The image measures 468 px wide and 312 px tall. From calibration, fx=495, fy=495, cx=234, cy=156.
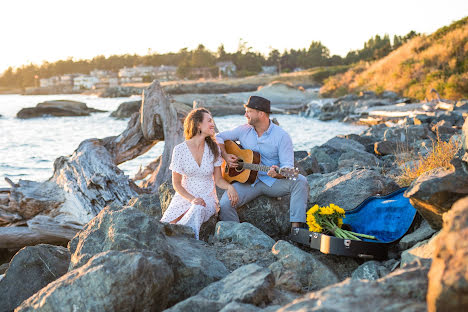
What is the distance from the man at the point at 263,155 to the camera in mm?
5457

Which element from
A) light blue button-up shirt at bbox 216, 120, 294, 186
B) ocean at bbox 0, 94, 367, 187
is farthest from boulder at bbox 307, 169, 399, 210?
ocean at bbox 0, 94, 367, 187

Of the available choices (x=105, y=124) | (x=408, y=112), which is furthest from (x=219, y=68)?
(x=408, y=112)

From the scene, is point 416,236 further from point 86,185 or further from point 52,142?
point 52,142

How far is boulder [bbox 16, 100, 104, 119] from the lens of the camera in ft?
133

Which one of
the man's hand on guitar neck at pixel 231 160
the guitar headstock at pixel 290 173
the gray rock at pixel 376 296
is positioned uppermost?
the man's hand on guitar neck at pixel 231 160

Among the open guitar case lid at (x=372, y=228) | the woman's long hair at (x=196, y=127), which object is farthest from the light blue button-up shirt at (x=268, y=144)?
the open guitar case lid at (x=372, y=228)

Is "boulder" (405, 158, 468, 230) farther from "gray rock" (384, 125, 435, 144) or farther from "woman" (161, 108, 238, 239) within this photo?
"gray rock" (384, 125, 435, 144)

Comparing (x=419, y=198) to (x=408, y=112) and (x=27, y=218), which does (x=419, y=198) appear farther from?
(x=408, y=112)

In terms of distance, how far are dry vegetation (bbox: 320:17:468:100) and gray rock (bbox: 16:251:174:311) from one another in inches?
958

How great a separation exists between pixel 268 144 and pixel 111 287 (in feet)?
9.65

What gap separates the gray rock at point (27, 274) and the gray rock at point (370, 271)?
9.00 ft

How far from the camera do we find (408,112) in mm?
22188

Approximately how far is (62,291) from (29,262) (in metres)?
1.56

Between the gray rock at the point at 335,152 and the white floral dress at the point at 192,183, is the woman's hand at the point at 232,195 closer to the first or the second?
the white floral dress at the point at 192,183
